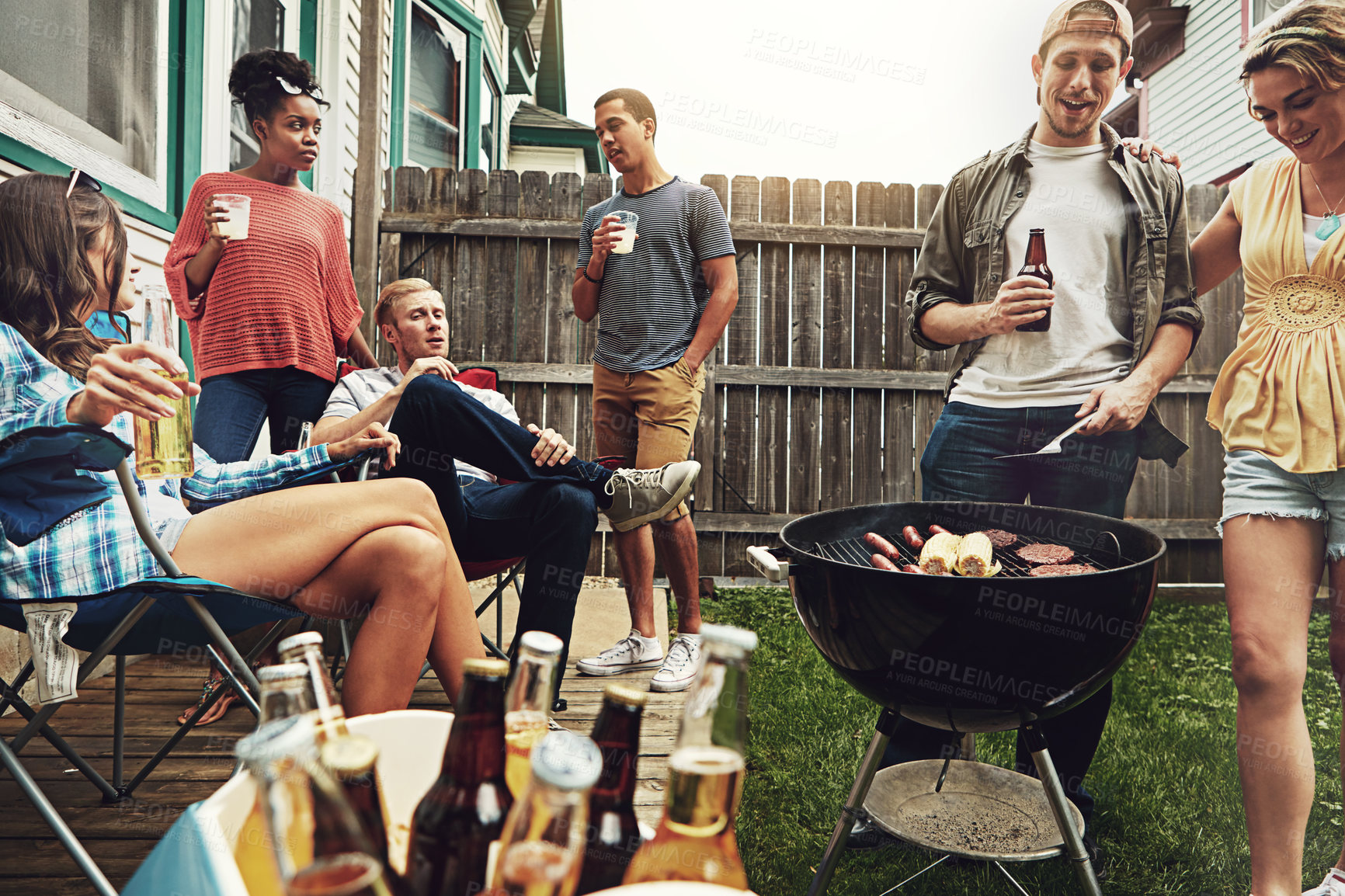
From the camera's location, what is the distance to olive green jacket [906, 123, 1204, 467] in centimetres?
171

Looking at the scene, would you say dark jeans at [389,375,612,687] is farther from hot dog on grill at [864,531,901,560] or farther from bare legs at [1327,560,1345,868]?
bare legs at [1327,560,1345,868]

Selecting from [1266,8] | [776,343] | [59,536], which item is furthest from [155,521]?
[776,343]

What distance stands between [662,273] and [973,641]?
194cm

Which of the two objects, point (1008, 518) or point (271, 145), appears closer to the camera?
point (1008, 518)

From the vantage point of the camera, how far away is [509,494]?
2.07 meters

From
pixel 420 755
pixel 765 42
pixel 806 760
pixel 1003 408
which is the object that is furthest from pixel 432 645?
pixel 765 42

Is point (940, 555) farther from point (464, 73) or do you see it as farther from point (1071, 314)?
point (464, 73)

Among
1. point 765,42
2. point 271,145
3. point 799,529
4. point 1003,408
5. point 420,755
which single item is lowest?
point 420,755

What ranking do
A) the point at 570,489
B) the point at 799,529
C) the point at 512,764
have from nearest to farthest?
the point at 512,764
the point at 799,529
the point at 570,489

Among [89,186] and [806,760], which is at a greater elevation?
[89,186]

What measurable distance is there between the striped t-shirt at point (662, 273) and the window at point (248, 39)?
1492 millimetres

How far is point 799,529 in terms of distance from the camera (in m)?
1.51

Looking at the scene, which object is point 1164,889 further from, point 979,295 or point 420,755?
point 420,755

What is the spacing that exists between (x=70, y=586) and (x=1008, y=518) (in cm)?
172
